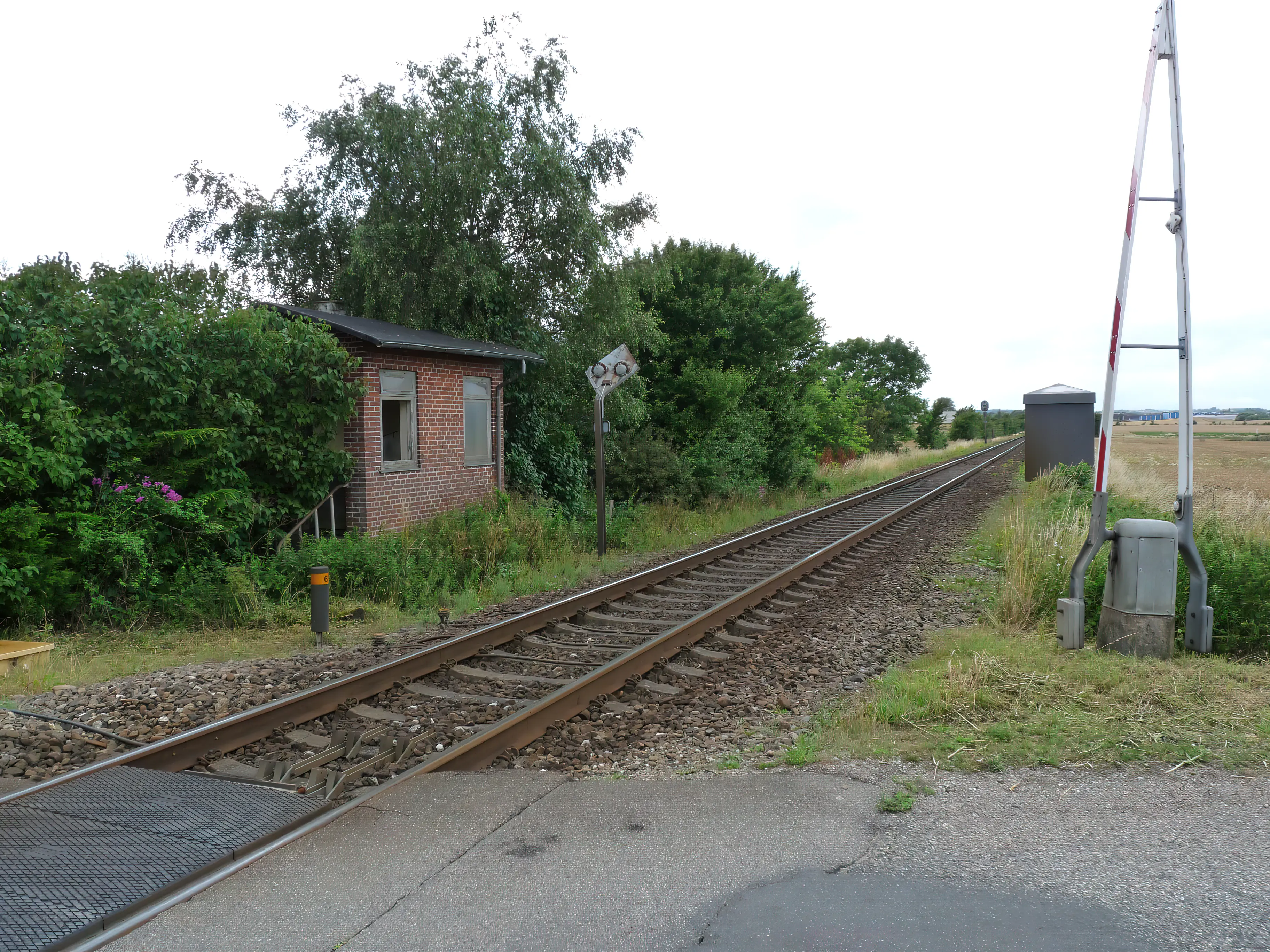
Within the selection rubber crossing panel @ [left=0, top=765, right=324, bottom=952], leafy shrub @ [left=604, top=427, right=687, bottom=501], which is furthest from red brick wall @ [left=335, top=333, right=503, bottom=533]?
rubber crossing panel @ [left=0, top=765, right=324, bottom=952]

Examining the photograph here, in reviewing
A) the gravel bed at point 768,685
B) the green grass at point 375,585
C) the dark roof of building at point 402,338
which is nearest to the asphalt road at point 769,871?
the gravel bed at point 768,685

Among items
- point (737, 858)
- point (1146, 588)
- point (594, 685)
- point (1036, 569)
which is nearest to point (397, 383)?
point (594, 685)

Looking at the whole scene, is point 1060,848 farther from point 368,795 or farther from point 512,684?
point 512,684

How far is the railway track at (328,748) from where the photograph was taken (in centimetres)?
357

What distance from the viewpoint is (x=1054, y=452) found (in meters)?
22.6

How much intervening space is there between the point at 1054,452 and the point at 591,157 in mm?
13957

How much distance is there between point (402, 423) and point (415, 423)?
0.21 m

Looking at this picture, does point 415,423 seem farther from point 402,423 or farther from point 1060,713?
point 1060,713

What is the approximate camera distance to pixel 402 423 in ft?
42.6

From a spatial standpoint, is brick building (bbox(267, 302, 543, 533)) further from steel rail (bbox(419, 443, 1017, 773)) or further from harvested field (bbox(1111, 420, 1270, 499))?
harvested field (bbox(1111, 420, 1270, 499))

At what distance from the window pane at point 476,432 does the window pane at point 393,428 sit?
1321 mm

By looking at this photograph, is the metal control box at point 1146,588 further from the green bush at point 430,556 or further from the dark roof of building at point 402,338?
the dark roof of building at point 402,338

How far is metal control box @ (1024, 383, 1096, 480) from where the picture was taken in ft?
72.2

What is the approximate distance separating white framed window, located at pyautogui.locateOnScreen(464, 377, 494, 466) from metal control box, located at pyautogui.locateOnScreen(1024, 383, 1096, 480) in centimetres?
1414
